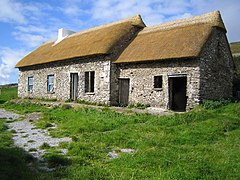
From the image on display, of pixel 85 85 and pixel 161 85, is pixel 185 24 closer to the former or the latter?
pixel 161 85

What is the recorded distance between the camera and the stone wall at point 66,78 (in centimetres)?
2003

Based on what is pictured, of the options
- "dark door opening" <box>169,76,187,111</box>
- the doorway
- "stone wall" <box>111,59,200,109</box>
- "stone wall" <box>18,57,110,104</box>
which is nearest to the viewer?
"stone wall" <box>111,59,200,109</box>

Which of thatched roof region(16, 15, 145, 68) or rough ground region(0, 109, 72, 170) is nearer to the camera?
rough ground region(0, 109, 72, 170)

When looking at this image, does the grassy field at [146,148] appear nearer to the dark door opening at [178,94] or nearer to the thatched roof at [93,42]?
the dark door opening at [178,94]

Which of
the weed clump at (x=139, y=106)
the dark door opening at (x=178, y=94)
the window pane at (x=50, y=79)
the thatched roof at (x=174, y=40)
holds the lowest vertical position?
the weed clump at (x=139, y=106)

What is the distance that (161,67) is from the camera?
17.6 m

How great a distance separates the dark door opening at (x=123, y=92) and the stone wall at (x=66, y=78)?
0.95 metres

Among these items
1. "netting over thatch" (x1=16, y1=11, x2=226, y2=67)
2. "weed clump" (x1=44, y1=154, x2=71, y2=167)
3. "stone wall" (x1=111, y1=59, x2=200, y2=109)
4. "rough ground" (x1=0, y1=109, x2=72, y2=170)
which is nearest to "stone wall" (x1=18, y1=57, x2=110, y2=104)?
"netting over thatch" (x1=16, y1=11, x2=226, y2=67)

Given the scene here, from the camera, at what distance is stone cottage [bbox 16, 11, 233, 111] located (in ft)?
55.0

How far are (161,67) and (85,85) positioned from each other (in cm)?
659

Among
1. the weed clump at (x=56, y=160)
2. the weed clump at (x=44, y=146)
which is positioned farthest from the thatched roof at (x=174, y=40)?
the weed clump at (x=56, y=160)

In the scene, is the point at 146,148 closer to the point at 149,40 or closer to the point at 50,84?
the point at 149,40

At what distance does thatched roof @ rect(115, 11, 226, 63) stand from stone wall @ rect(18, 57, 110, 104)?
1.67m

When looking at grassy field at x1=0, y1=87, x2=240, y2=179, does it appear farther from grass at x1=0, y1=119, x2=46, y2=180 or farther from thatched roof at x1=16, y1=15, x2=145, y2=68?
thatched roof at x1=16, y1=15, x2=145, y2=68
